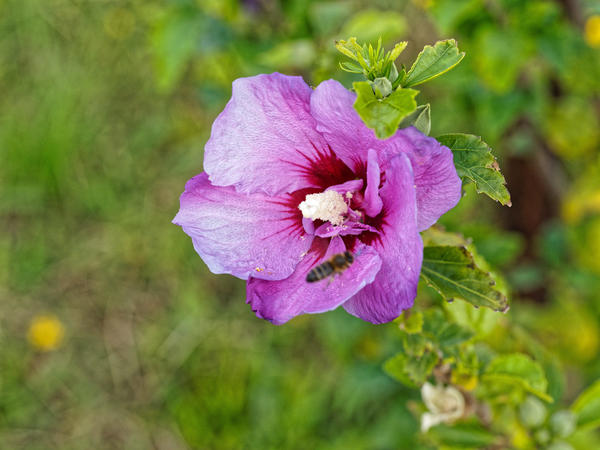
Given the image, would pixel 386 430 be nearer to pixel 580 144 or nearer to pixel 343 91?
pixel 580 144

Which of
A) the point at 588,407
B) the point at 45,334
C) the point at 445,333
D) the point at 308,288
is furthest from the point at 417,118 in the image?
the point at 45,334

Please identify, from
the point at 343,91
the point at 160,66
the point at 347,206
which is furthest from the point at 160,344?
the point at 343,91

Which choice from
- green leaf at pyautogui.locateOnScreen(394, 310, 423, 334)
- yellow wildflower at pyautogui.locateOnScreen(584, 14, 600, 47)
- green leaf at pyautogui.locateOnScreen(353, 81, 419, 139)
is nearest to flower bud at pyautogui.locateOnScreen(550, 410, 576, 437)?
green leaf at pyautogui.locateOnScreen(394, 310, 423, 334)

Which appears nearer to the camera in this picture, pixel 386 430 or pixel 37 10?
pixel 386 430

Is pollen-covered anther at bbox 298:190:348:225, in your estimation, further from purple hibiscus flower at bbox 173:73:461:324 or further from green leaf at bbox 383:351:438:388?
green leaf at bbox 383:351:438:388

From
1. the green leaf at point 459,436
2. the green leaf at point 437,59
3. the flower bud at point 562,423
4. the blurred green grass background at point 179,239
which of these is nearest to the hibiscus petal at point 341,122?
the green leaf at point 437,59

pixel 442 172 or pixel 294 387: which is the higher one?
pixel 442 172

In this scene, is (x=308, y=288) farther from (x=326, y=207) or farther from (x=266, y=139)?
(x=266, y=139)

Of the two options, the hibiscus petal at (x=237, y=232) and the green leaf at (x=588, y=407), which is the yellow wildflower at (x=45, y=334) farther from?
the green leaf at (x=588, y=407)
